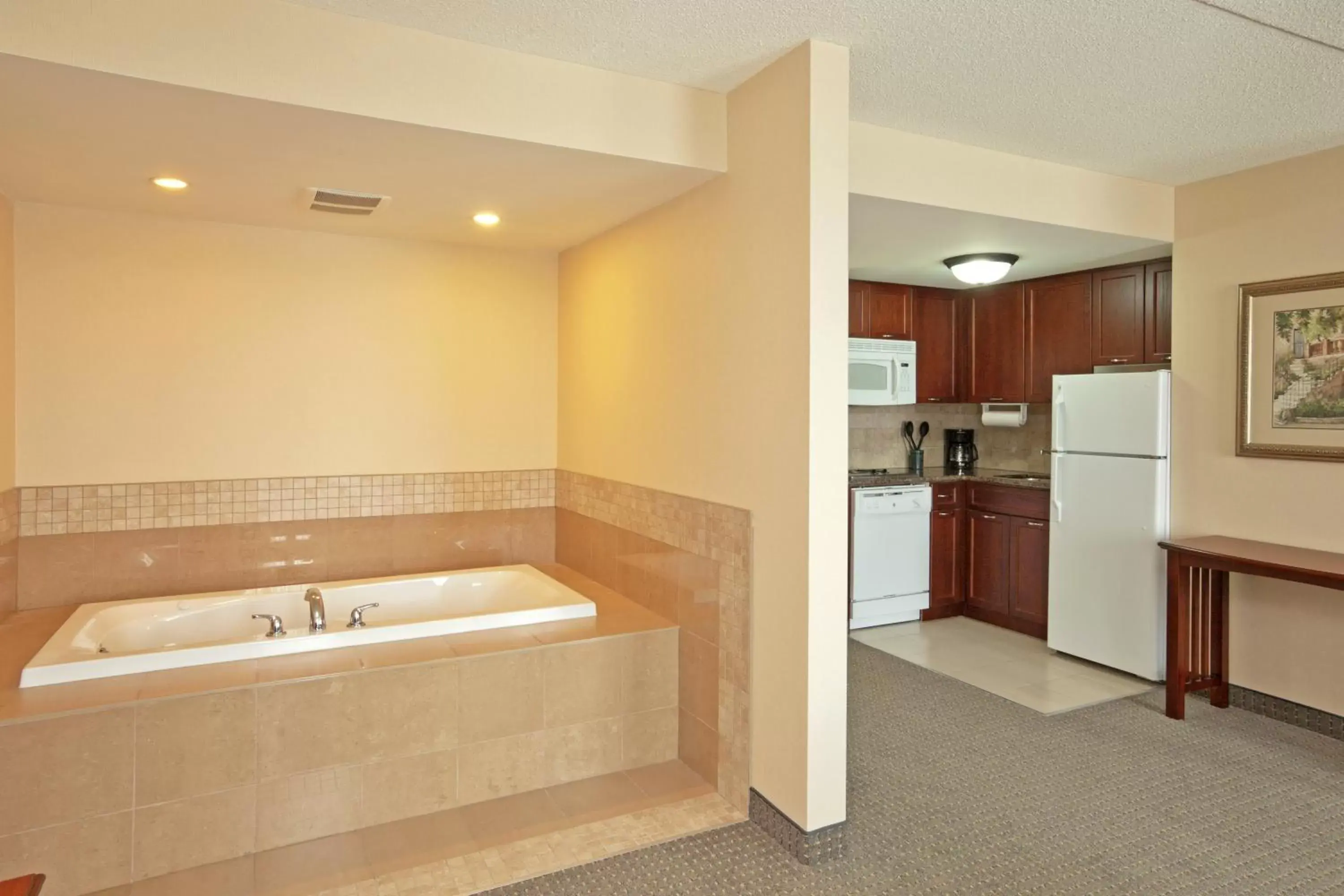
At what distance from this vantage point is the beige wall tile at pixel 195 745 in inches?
97.0

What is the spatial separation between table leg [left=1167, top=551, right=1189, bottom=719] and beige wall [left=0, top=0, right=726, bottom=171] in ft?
8.69

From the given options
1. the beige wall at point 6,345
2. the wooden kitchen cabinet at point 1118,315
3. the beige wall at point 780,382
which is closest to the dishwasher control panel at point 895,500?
the wooden kitchen cabinet at point 1118,315

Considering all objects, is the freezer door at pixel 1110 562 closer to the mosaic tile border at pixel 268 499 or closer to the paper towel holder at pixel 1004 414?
the paper towel holder at pixel 1004 414

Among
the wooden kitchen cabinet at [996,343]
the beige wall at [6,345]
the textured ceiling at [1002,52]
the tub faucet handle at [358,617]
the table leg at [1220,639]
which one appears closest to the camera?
the textured ceiling at [1002,52]

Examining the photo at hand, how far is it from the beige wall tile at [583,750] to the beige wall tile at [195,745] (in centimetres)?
97

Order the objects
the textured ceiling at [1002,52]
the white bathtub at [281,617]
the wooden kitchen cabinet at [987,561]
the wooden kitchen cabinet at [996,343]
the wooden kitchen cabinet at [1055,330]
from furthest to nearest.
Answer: the wooden kitchen cabinet at [996,343] < the wooden kitchen cabinet at [987,561] < the wooden kitchen cabinet at [1055,330] < the white bathtub at [281,617] < the textured ceiling at [1002,52]

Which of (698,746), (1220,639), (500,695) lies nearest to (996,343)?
(1220,639)

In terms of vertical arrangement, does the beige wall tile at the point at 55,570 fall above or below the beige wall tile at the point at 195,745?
above

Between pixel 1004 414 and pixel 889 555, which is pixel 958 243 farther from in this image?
pixel 889 555

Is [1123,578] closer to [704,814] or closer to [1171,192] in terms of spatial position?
[1171,192]

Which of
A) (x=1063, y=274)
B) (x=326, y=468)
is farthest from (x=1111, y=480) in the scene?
(x=326, y=468)

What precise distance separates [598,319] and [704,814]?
223 cm

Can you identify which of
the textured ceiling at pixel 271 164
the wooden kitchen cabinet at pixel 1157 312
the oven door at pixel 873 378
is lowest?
the oven door at pixel 873 378

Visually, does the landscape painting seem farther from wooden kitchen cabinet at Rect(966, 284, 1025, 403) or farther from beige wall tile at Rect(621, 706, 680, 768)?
beige wall tile at Rect(621, 706, 680, 768)
